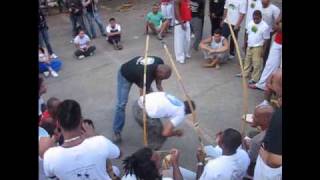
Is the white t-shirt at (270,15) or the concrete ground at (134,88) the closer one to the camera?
the concrete ground at (134,88)

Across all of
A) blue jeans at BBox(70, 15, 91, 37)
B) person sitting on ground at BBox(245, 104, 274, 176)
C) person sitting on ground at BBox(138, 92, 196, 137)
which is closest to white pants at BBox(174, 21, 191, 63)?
blue jeans at BBox(70, 15, 91, 37)

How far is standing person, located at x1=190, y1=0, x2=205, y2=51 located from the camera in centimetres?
976

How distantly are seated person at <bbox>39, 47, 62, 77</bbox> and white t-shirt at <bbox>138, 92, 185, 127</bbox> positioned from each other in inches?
176

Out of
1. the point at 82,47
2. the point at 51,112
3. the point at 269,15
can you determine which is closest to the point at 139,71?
the point at 51,112

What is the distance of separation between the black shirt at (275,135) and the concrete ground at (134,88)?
250 cm

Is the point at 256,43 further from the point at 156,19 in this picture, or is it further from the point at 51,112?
the point at 51,112

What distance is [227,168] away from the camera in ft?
14.4

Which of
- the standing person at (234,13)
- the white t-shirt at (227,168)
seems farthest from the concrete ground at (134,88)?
the white t-shirt at (227,168)

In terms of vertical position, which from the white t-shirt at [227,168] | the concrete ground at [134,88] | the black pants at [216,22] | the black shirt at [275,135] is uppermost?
the black pants at [216,22]

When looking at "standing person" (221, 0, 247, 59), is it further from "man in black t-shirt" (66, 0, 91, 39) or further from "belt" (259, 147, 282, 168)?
"belt" (259, 147, 282, 168)

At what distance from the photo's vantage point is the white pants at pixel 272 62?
25.9 ft

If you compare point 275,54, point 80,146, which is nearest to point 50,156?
point 80,146

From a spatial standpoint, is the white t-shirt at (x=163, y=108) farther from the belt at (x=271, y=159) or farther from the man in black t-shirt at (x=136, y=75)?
the belt at (x=271, y=159)
